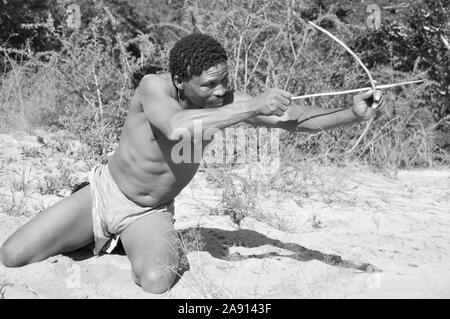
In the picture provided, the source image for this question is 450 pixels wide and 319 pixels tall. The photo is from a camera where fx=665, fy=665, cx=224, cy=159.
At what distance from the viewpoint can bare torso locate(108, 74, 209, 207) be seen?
3467 millimetres

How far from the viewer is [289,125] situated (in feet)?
11.8

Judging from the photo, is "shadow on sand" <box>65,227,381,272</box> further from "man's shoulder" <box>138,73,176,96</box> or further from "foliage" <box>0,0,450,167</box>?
"foliage" <box>0,0,450,167</box>

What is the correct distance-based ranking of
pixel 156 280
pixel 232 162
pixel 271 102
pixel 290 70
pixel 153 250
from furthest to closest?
pixel 290 70 → pixel 232 162 → pixel 153 250 → pixel 156 280 → pixel 271 102

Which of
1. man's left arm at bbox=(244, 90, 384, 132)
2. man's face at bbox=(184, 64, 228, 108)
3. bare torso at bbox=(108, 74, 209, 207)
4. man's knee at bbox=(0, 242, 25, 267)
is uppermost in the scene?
man's face at bbox=(184, 64, 228, 108)

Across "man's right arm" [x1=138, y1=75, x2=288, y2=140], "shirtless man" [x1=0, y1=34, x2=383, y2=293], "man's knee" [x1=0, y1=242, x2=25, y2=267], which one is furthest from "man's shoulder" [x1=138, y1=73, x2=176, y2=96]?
"man's knee" [x1=0, y1=242, x2=25, y2=267]

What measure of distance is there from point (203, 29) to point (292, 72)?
0.88m

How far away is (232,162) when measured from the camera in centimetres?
523

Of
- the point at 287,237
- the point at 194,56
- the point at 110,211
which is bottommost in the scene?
the point at 287,237

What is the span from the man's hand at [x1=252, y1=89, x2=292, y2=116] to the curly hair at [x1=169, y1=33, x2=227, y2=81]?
403 millimetres

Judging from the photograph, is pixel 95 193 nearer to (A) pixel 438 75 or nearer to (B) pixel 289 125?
(B) pixel 289 125

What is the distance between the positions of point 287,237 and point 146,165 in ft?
3.59

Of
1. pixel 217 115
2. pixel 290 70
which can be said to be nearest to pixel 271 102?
pixel 217 115

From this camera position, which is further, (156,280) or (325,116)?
(325,116)

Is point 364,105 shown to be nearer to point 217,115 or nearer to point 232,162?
point 217,115
